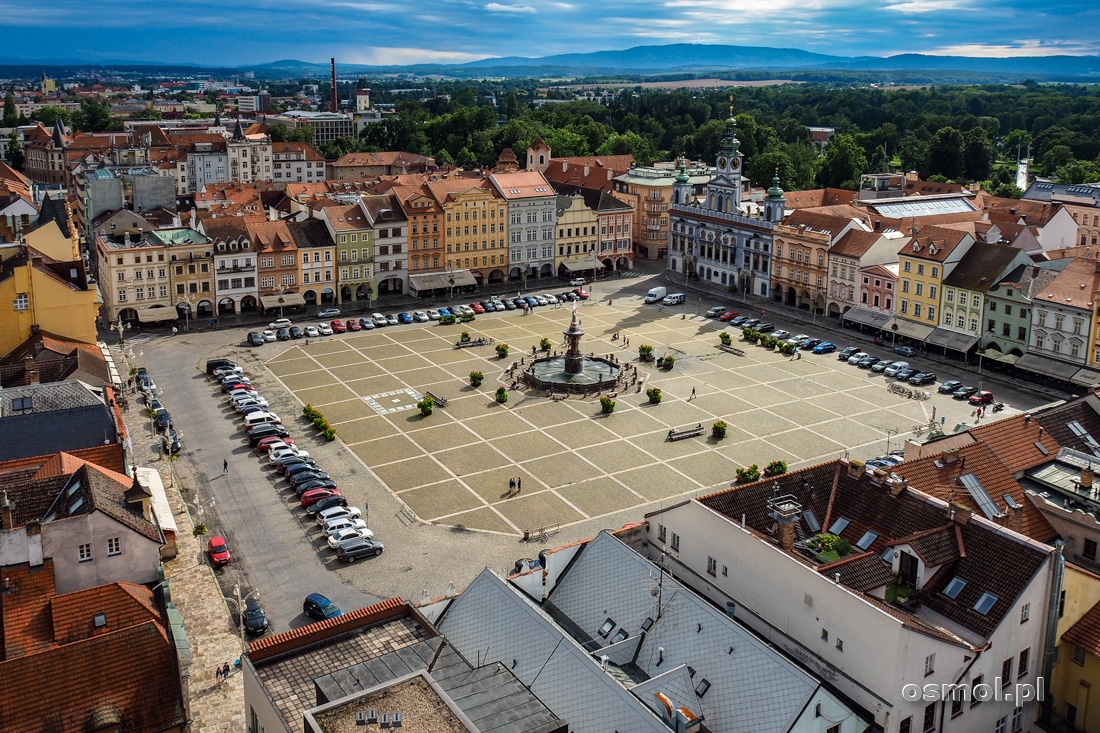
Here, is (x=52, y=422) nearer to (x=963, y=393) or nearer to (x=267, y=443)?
(x=267, y=443)

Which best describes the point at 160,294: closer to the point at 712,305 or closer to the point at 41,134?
the point at 712,305

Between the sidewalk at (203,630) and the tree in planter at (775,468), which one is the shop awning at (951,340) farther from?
the sidewalk at (203,630)

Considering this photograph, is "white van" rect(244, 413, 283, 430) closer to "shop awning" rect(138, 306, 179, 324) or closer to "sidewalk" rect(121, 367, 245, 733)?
"sidewalk" rect(121, 367, 245, 733)

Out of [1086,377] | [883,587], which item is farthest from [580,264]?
[883,587]

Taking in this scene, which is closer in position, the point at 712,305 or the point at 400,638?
the point at 400,638

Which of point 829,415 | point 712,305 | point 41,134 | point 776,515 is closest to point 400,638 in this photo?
point 776,515

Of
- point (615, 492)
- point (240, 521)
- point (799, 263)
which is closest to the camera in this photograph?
point (240, 521)

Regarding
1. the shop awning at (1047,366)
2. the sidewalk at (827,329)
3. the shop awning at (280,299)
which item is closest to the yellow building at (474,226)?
the shop awning at (280,299)
